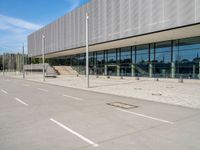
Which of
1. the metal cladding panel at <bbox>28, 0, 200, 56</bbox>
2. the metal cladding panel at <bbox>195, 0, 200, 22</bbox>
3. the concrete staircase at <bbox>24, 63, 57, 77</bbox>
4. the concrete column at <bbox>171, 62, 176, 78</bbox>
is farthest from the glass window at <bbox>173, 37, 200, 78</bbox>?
the concrete staircase at <bbox>24, 63, 57, 77</bbox>

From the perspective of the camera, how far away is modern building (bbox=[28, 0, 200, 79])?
23.6m

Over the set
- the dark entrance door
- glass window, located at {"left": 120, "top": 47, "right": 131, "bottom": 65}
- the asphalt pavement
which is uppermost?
glass window, located at {"left": 120, "top": 47, "right": 131, "bottom": 65}

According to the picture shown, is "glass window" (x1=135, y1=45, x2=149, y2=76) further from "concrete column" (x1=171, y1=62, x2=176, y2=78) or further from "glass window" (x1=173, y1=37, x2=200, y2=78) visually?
"glass window" (x1=173, y1=37, x2=200, y2=78)

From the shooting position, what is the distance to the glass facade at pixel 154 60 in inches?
1089

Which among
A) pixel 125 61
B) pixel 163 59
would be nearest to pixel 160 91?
pixel 163 59

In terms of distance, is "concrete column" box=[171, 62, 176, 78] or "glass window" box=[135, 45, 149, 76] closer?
A: "concrete column" box=[171, 62, 176, 78]

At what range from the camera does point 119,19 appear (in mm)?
31516

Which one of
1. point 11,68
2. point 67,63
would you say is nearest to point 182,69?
point 67,63

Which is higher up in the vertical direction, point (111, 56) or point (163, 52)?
point (111, 56)

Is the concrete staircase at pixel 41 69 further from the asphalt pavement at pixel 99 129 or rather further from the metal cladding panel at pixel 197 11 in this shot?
the asphalt pavement at pixel 99 129

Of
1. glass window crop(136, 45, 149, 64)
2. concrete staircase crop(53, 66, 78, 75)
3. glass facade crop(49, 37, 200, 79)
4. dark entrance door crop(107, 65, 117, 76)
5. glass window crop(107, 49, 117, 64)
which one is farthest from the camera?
concrete staircase crop(53, 66, 78, 75)

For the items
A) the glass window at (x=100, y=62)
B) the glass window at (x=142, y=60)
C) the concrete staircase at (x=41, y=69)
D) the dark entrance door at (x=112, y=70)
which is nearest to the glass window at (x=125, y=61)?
the dark entrance door at (x=112, y=70)

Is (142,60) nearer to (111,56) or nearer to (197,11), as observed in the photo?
(111,56)

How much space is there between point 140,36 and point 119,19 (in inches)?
211
